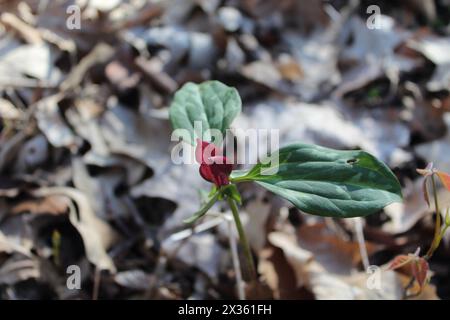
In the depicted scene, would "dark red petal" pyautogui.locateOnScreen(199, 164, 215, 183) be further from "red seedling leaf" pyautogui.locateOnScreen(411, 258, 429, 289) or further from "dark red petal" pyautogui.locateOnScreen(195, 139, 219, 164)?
"red seedling leaf" pyautogui.locateOnScreen(411, 258, 429, 289)

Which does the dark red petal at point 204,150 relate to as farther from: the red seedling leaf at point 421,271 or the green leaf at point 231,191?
the red seedling leaf at point 421,271

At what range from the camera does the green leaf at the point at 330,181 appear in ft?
3.25

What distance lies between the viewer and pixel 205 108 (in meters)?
1.21

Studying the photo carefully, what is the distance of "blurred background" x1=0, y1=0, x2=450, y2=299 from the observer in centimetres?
151

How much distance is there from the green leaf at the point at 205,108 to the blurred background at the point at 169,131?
0.37m

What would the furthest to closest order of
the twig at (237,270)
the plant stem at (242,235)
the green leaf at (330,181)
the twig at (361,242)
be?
the twig at (361,242), the twig at (237,270), the plant stem at (242,235), the green leaf at (330,181)

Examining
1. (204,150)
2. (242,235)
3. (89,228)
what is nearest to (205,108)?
(204,150)

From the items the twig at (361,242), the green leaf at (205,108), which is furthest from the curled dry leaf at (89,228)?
the twig at (361,242)

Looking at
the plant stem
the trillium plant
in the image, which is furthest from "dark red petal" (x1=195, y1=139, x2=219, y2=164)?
the plant stem

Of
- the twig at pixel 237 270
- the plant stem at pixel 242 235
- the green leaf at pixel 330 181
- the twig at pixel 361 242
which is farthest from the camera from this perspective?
the twig at pixel 361 242

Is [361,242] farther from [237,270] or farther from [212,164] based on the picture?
[212,164]

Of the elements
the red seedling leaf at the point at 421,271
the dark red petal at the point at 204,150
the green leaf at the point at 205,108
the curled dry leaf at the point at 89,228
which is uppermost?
the green leaf at the point at 205,108

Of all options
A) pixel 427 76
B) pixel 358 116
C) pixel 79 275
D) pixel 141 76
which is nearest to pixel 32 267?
pixel 79 275

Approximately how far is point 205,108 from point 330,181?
35cm
